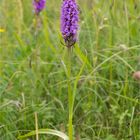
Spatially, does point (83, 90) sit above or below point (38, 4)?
below

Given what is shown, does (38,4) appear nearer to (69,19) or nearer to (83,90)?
(83,90)

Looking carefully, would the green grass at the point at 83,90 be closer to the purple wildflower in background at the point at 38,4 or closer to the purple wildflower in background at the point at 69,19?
the purple wildflower in background at the point at 38,4

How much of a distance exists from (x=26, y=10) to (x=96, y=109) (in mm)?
2013

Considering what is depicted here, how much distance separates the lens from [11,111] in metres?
2.00

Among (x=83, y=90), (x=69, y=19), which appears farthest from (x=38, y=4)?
(x=69, y=19)

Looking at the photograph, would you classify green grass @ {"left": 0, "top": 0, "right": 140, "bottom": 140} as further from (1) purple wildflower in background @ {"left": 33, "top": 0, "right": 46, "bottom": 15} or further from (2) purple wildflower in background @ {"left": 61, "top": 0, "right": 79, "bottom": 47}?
(2) purple wildflower in background @ {"left": 61, "top": 0, "right": 79, "bottom": 47}

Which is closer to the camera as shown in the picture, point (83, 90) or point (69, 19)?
point (69, 19)

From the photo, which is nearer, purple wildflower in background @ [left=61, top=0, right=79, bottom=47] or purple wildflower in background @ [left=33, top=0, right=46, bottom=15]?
purple wildflower in background @ [left=61, top=0, right=79, bottom=47]

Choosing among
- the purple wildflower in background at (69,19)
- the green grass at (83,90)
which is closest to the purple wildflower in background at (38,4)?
the green grass at (83,90)

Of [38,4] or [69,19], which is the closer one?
[69,19]

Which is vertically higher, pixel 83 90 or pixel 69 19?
pixel 69 19

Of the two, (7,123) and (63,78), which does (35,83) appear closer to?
(63,78)

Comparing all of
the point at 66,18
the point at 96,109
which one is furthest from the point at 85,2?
the point at 66,18

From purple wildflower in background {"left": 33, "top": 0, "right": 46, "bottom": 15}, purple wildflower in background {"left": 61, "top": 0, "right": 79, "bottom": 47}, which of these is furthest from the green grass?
purple wildflower in background {"left": 61, "top": 0, "right": 79, "bottom": 47}
